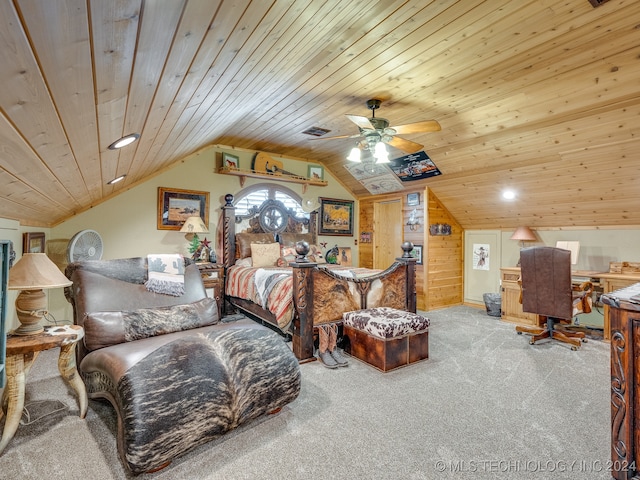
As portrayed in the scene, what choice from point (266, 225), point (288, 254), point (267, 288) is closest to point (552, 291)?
point (267, 288)

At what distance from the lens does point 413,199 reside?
18.2 ft

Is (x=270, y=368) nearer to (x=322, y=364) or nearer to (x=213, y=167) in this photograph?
(x=322, y=364)

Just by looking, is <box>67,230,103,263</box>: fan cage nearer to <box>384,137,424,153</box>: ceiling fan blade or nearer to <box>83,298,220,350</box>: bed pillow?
<box>83,298,220,350</box>: bed pillow

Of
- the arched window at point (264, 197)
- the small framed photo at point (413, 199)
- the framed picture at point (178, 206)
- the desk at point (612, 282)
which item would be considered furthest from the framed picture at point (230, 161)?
the desk at point (612, 282)

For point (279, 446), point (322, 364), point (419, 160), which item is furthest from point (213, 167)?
point (279, 446)

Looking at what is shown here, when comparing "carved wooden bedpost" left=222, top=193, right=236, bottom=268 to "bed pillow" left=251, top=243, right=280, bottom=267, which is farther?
"carved wooden bedpost" left=222, top=193, right=236, bottom=268

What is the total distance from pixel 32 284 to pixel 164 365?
3.13 feet

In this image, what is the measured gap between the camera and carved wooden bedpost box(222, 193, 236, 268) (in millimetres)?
4934

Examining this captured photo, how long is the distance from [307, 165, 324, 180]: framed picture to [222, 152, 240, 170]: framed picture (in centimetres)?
137

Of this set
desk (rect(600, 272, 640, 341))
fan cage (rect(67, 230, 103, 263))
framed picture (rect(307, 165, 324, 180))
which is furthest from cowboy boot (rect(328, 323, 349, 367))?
framed picture (rect(307, 165, 324, 180))

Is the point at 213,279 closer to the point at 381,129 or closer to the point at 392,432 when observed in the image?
the point at 381,129

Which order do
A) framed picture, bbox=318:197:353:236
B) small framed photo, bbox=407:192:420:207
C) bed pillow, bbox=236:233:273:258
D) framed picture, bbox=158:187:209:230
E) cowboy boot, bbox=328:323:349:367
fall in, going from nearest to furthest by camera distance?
cowboy boot, bbox=328:323:349:367 → framed picture, bbox=158:187:209:230 → bed pillow, bbox=236:233:273:258 → small framed photo, bbox=407:192:420:207 → framed picture, bbox=318:197:353:236

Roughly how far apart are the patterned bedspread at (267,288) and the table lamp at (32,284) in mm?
1782

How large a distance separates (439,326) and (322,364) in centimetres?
210
